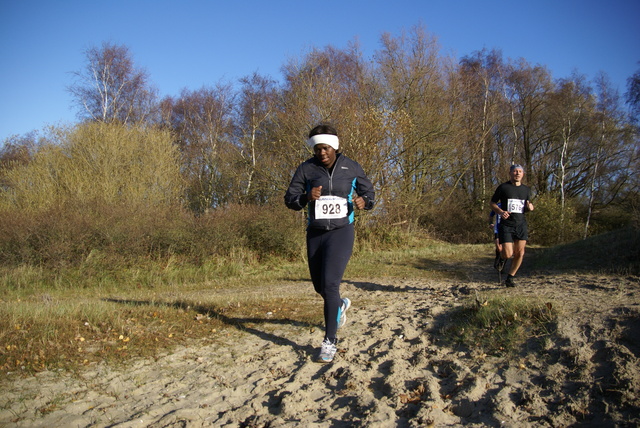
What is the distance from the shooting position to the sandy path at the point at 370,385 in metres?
3.17

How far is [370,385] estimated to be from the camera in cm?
381

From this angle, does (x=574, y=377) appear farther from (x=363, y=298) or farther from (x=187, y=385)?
(x=363, y=298)

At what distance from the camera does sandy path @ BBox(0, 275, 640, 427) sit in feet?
10.4

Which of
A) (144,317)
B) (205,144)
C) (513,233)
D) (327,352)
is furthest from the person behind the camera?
(205,144)

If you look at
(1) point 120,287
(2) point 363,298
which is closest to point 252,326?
(2) point 363,298

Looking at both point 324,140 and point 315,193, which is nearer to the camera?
point 315,193

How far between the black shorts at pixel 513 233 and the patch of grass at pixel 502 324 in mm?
2787

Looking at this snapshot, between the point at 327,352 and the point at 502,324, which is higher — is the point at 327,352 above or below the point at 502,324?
below

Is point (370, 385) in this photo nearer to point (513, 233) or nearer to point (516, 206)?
point (513, 233)

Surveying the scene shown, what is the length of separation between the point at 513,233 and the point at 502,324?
11.7 ft

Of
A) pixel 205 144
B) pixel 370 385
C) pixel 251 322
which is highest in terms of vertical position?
pixel 205 144

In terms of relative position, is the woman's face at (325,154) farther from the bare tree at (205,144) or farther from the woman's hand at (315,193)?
the bare tree at (205,144)

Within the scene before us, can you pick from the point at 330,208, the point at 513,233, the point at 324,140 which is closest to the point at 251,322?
the point at 330,208

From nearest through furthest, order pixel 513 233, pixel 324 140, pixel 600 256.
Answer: pixel 324 140 < pixel 513 233 < pixel 600 256
